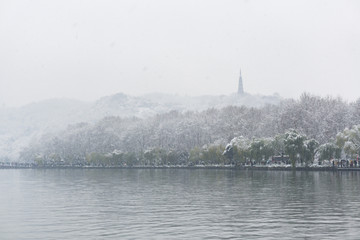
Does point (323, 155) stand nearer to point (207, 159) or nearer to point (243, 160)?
point (243, 160)

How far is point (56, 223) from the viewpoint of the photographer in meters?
35.0

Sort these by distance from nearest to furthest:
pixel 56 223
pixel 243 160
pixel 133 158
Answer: pixel 56 223, pixel 243 160, pixel 133 158

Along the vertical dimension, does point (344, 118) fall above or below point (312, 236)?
above

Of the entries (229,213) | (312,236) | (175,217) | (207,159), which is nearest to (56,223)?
(175,217)

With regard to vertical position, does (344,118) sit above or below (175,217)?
above

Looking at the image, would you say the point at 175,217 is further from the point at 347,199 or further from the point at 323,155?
the point at 323,155

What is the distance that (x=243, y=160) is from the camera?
457ft

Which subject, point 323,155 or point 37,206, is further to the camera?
point 323,155

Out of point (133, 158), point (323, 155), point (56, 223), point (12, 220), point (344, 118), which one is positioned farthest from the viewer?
point (133, 158)

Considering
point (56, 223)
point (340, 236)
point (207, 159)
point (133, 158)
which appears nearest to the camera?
point (340, 236)

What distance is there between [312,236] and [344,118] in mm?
100379

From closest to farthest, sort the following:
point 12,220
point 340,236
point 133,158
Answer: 1. point 340,236
2. point 12,220
3. point 133,158

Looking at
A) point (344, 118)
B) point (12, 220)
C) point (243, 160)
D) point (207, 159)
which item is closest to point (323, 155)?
point (344, 118)

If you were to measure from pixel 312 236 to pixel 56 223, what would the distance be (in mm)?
15319
